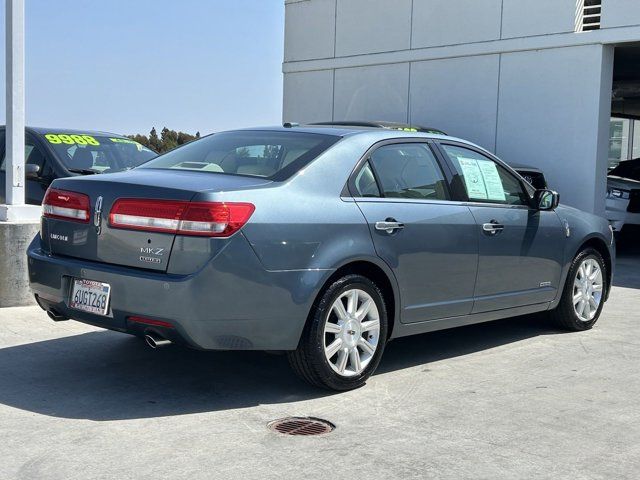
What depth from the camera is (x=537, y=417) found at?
478cm

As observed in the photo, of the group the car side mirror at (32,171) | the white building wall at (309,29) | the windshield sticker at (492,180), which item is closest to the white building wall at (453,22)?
the white building wall at (309,29)

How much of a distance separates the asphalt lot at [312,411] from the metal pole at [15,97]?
1.31 meters

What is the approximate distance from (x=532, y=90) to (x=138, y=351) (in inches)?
375

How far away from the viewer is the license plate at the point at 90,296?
4.78 m

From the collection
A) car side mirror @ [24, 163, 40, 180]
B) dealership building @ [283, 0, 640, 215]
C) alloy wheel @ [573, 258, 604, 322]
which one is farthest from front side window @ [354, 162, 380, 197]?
dealership building @ [283, 0, 640, 215]

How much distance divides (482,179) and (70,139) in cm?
562

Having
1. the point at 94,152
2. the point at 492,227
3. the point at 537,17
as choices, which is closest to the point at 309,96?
the point at 537,17

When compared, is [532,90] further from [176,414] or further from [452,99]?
[176,414]

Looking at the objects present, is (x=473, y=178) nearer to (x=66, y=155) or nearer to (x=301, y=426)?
(x=301, y=426)

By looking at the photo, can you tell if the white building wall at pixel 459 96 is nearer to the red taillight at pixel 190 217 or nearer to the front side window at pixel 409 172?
the front side window at pixel 409 172

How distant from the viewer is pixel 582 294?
7270mm

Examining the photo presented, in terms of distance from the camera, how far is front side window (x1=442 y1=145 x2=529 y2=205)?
6149mm

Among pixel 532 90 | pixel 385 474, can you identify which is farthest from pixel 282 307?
pixel 532 90

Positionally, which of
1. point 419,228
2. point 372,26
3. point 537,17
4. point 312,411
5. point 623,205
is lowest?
point 312,411
